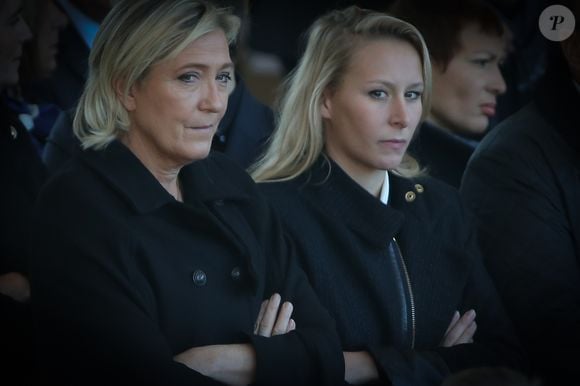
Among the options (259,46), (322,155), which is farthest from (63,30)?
(322,155)

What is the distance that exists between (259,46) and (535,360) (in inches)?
43.3

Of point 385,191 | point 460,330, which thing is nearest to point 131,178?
point 385,191

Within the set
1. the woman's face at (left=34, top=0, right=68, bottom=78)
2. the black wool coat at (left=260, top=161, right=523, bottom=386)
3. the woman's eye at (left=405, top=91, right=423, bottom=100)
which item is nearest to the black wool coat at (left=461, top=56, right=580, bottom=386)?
the black wool coat at (left=260, top=161, right=523, bottom=386)

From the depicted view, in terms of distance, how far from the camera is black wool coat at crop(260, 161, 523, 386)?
2.42 m

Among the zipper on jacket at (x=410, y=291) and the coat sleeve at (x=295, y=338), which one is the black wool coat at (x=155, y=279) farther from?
the zipper on jacket at (x=410, y=291)

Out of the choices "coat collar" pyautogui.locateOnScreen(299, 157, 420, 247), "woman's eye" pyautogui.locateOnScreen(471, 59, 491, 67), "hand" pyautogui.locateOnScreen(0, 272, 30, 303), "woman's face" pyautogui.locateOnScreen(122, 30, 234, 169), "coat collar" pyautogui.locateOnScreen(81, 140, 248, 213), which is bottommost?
"hand" pyautogui.locateOnScreen(0, 272, 30, 303)

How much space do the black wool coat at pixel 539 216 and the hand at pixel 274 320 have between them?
2.14ft

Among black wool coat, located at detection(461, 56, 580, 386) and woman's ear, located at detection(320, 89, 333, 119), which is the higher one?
woman's ear, located at detection(320, 89, 333, 119)

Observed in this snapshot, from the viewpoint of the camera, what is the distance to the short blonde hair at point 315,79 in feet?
8.00

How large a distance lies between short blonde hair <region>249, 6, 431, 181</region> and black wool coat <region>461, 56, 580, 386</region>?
0.42m

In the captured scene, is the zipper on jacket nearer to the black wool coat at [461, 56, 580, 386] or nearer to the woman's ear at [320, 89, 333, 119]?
the black wool coat at [461, 56, 580, 386]

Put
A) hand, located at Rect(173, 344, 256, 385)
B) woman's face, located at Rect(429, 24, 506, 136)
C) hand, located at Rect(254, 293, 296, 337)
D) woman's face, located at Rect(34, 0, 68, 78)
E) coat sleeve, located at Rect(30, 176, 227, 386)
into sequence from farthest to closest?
1. woman's face, located at Rect(429, 24, 506, 136)
2. woman's face, located at Rect(34, 0, 68, 78)
3. hand, located at Rect(254, 293, 296, 337)
4. hand, located at Rect(173, 344, 256, 385)
5. coat sleeve, located at Rect(30, 176, 227, 386)

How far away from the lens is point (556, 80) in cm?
278

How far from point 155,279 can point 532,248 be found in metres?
1.09
